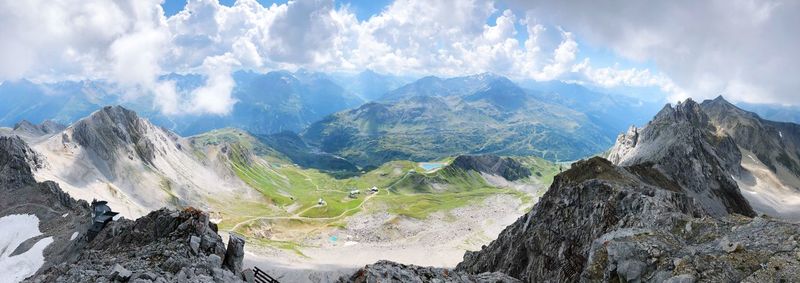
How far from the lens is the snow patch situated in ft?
212

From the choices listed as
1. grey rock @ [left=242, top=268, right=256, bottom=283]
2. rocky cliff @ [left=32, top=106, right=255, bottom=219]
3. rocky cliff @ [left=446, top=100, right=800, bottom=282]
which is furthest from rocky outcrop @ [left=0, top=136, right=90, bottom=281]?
rocky cliff @ [left=446, top=100, right=800, bottom=282]

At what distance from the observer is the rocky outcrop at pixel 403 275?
90.0ft

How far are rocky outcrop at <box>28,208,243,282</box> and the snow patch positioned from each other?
107 feet

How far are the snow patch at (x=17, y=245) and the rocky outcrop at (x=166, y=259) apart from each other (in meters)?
32.8

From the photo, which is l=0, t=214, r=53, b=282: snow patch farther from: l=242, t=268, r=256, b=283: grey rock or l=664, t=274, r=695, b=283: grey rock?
l=664, t=274, r=695, b=283: grey rock

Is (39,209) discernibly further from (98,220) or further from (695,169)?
(695,169)

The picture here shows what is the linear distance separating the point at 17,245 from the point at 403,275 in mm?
74591

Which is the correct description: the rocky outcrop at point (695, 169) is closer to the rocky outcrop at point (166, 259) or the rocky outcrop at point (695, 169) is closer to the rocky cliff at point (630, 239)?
the rocky cliff at point (630, 239)

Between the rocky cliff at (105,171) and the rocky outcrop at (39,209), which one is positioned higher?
the rocky cliff at (105,171)

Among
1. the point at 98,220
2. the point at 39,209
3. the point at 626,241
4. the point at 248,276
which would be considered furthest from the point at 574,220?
the point at 39,209

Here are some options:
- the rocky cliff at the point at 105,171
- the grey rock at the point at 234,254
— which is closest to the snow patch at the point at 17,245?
the grey rock at the point at 234,254

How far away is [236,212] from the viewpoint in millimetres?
193250

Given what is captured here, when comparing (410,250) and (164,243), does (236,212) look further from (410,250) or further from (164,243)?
(164,243)

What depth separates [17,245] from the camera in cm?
7312
